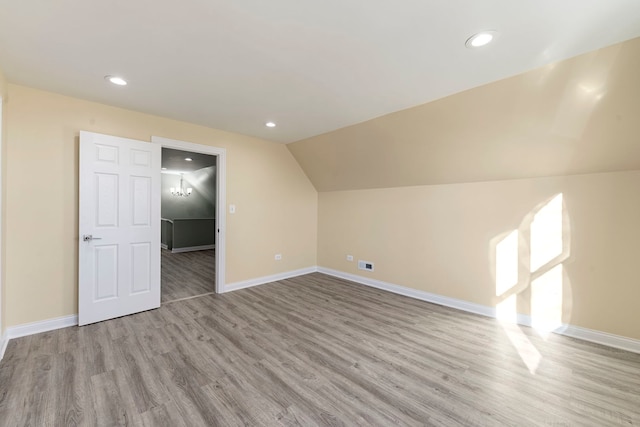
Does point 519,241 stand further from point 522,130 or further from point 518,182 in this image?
point 522,130

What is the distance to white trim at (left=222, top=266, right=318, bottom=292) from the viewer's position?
4.09 m

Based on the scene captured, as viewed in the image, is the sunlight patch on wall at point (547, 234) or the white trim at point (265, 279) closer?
the sunlight patch on wall at point (547, 234)

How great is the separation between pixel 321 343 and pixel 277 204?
2.74 metres

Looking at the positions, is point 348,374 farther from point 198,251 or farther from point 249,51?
point 198,251

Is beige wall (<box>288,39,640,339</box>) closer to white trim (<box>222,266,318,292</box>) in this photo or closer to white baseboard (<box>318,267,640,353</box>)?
white baseboard (<box>318,267,640,353</box>)

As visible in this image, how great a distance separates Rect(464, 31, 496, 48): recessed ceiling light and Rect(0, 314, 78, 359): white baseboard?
4514mm

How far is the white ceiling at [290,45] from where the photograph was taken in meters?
1.53

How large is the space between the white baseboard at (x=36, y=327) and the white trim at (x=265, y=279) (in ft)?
5.66

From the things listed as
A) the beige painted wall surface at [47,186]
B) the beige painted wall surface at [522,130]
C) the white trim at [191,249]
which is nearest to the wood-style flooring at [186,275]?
the white trim at [191,249]

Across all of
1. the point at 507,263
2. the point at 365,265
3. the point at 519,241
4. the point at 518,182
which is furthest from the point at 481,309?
the point at 365,265

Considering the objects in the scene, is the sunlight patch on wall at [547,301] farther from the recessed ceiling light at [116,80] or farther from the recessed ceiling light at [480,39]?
the recessed ceiling light at [116,80]

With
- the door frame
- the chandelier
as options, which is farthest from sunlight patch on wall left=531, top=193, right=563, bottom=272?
the chandelier

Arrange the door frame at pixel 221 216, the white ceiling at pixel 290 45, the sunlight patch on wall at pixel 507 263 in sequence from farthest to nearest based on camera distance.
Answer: the door frame at pixel 221 216 → the sunlight patch on wall at pixel 507 263 → the white ceiling at pixel 290 45

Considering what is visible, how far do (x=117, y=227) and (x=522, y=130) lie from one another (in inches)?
178
